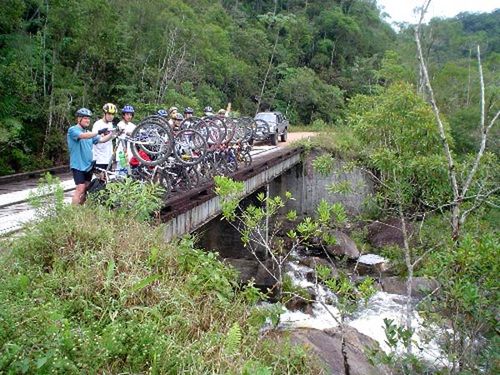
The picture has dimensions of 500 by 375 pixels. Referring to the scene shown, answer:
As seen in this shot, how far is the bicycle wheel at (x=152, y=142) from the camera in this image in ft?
25.3

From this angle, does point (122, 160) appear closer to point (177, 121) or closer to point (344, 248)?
point (177, 121)

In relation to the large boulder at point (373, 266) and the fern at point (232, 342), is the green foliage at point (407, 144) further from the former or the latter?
the large boulder at point (373, 266)

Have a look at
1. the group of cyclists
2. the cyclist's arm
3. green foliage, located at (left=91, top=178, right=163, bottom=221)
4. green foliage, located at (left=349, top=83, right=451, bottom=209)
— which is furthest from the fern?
the cyclist's arm

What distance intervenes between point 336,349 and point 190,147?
4.67 meters

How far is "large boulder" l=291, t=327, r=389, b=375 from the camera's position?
7.82 m

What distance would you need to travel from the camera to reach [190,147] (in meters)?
9.34

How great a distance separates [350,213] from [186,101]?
31.7 ft

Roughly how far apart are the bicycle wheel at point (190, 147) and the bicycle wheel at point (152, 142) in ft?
3.24

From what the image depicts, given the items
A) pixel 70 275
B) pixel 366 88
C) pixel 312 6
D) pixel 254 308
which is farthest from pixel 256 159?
pixel 312 6

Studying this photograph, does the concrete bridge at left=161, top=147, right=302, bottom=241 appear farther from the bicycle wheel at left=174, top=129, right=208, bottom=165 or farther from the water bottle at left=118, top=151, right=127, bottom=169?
the water bottle at left=118, top=151, right=127, bottom=169

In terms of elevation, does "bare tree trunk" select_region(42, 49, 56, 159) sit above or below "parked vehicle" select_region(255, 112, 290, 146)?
above

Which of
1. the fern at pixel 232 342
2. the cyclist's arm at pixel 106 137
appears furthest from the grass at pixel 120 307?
the cyclist's arm at pixel 106 137

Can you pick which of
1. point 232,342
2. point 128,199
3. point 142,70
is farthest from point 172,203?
point 142,70

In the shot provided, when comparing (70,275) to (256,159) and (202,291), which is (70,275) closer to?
(202,291)
